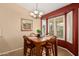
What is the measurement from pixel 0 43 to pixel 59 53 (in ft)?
3.31

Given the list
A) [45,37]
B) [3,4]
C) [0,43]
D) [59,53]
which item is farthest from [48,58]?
[3,4]

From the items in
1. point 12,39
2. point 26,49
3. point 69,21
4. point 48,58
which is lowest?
point 48,58

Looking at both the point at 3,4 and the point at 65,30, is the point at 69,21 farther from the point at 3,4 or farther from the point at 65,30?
the point at 3,4

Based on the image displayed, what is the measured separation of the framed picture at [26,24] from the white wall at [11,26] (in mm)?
53

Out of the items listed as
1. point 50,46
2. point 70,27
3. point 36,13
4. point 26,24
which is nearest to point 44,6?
point 36,13

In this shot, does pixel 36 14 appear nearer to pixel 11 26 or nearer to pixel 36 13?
pixel 36 13

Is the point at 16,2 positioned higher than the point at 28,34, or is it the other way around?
the point at 16,2

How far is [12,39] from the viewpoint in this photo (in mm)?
1925

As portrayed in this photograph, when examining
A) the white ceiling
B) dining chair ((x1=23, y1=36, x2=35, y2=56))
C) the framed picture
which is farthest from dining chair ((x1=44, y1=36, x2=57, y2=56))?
the white ceiling

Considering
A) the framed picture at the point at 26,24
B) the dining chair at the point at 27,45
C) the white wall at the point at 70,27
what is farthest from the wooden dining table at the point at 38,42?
the white wall at the point at 70,27

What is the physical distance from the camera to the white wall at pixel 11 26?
1889 mm

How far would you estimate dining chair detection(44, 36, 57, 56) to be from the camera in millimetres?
1928

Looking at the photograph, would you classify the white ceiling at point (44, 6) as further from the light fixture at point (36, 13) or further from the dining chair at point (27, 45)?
the dining chair at point (27, 45)

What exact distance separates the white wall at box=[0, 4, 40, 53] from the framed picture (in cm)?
5
